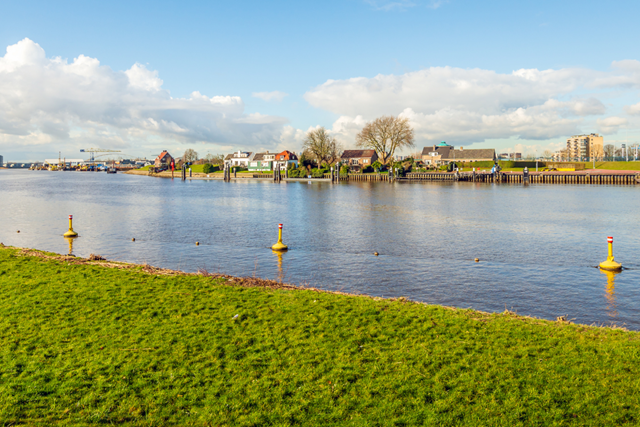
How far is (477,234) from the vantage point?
3306 centimetres

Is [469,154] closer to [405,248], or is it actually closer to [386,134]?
[386,134]

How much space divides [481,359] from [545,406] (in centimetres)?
176

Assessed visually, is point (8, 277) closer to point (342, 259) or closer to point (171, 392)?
point (171, 392)

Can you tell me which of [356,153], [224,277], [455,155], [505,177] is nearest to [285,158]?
[356,153]

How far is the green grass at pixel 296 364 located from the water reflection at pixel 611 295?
540 cm

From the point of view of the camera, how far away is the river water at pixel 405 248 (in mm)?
17516

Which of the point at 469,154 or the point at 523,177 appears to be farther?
the point at 469,154

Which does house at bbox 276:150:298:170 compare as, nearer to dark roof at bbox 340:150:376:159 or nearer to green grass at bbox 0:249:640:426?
dark roof at bbox 340:150:376:159

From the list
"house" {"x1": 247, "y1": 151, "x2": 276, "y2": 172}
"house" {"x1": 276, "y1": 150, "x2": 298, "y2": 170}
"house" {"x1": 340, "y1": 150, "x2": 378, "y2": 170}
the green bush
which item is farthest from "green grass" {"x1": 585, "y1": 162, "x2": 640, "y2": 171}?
the green bush

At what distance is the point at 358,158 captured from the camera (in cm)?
17212

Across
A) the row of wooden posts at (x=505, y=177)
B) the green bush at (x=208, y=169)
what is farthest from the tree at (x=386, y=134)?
the green bush at (x=208, y=169)

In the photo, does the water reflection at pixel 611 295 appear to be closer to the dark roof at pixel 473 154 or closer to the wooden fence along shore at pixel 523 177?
the wooden fence along shore at pixel 523 177

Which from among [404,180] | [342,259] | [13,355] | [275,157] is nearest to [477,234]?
[342,259]

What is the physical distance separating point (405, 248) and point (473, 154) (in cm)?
17034
